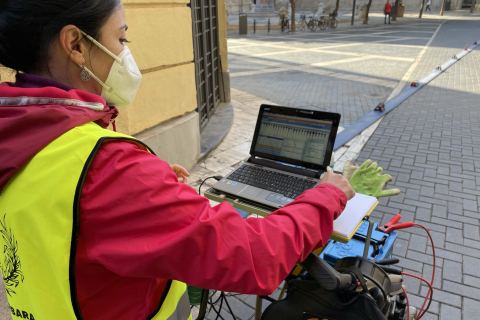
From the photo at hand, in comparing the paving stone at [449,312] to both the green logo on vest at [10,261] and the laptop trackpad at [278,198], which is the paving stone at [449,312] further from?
the green logo on vest at [10,261]

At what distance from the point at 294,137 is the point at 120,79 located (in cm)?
114

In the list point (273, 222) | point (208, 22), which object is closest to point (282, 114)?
point (273, 222)

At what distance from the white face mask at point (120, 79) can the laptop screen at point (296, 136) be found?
3.23ft

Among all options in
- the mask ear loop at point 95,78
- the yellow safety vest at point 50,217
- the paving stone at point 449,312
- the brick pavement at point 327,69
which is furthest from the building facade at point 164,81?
the brick pavement at point 327,69

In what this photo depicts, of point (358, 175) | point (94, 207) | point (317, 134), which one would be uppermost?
point (94, 207)

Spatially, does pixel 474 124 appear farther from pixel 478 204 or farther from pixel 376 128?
pixel 478 204

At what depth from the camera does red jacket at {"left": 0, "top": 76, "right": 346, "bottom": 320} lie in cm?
92

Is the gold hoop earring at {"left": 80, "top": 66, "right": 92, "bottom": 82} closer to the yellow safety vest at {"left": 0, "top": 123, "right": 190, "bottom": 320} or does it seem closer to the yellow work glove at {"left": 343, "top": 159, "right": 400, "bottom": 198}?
the yellow safety vest at {"left": 0, "top": 123, "right": 190, "bottom": 320}

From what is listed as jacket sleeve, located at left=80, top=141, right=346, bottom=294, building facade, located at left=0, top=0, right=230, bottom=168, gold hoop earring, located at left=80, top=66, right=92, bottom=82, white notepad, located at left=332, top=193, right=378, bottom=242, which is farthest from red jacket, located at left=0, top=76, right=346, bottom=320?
building facade, located at left=0, top=0, right=230, bottom=168

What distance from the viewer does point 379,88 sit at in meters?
9.20

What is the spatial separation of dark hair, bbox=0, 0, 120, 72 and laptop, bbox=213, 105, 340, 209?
1.16 metres

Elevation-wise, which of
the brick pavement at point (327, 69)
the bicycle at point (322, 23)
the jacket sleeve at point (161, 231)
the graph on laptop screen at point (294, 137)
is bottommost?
the brick pavement at point (327, 69)

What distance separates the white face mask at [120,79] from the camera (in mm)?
1267

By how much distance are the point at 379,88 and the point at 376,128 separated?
10.5 feet
